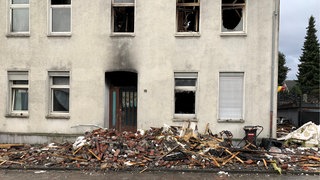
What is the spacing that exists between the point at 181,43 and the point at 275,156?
5.62 metres

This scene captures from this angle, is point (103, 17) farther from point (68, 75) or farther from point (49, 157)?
point (49, 157)

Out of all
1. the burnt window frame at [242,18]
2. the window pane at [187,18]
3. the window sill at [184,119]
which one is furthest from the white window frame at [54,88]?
the burnt window frame at [242,18]

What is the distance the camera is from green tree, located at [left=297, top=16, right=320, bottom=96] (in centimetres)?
5175

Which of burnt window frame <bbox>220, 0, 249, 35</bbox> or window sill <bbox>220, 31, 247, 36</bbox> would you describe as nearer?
window sill <bbox>220, 31, 247, 36</bbox>

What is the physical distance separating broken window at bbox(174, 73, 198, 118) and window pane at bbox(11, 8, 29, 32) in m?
7.02

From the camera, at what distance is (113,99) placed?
13789 mm

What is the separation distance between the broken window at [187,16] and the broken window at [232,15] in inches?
44.0

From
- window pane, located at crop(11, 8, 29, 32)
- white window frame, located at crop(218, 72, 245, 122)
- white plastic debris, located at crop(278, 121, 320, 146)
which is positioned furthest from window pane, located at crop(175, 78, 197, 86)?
window pane, located at crop(11, 8, 29, 32)

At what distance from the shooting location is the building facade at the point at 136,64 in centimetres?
1277

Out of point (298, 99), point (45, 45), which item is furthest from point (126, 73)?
point (298, 99)

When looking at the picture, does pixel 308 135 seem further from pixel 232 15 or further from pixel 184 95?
pixel 232 15

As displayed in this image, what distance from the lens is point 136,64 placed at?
13094 mm

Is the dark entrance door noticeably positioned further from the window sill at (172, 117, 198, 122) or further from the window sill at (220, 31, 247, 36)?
the window sill at (220, 31, 247, 36)

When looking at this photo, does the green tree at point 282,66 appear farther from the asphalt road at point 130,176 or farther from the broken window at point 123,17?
the asphalt road at point 130,176
